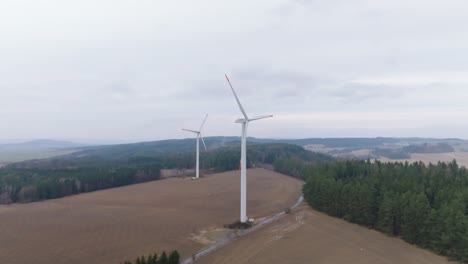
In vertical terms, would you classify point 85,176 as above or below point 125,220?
above

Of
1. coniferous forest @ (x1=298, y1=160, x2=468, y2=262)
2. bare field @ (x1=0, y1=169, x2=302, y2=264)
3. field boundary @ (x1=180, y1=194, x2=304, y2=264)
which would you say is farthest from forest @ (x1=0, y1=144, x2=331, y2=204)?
coniferous forest @ (x1=298, y1=160, x2=468, y2=262)

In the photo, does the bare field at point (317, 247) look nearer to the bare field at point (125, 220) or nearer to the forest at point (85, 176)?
the bare field at point (125, 220)

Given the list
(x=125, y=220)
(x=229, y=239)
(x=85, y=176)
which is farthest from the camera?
(x=85, y=176)

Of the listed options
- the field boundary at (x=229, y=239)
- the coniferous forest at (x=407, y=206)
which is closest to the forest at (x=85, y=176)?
the field boundary at (x=229, y=239)

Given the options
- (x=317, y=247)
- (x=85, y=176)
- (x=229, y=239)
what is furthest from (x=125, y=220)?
(x=85, y=176)

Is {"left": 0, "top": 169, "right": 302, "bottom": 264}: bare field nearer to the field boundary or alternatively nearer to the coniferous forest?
the field boundary

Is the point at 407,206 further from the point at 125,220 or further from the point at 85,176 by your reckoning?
the point at 85,176

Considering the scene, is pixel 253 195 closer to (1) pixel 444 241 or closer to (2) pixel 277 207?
(2) pixel 277 207
